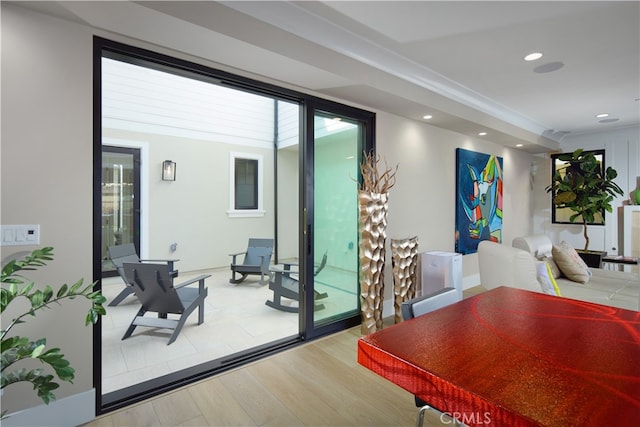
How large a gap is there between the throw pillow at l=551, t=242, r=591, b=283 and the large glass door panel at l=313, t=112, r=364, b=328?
2.38 m

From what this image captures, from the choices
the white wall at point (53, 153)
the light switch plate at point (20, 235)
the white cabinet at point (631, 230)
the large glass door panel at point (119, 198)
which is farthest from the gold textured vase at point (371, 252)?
the white cabinet at point (631, 230)

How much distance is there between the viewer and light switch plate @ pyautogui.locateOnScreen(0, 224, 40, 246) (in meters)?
1.70

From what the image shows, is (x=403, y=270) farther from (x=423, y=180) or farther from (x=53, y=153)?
(x=53, y=153)

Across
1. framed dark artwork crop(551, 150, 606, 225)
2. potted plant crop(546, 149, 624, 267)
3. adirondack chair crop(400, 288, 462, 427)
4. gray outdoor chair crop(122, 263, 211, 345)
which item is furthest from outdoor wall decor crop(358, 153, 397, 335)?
framed dark artwork crop(551, 150, 606, 225)

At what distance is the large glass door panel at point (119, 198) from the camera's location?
16.5 feet

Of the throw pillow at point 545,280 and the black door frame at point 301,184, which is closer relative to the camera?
the black door frame at point 301,184

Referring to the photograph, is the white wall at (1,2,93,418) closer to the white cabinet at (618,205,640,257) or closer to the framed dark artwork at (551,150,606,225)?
the framed dark artwork at (551,150,606,225)

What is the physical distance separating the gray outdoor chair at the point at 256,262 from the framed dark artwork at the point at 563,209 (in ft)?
17.9

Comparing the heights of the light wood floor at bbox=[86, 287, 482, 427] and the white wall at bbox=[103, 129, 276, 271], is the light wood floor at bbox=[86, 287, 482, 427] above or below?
below

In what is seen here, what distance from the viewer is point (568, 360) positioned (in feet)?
3.44

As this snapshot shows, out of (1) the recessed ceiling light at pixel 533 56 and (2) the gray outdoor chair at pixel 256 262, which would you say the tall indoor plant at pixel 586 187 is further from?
(2) the gray outdoor chair at pixel 256 262

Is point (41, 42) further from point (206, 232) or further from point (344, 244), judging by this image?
point (206, 232)

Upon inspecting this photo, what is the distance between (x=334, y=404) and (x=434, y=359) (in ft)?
4.40

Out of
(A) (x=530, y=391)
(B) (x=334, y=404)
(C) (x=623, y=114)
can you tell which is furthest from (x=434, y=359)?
(C) (x=623, y=114)
